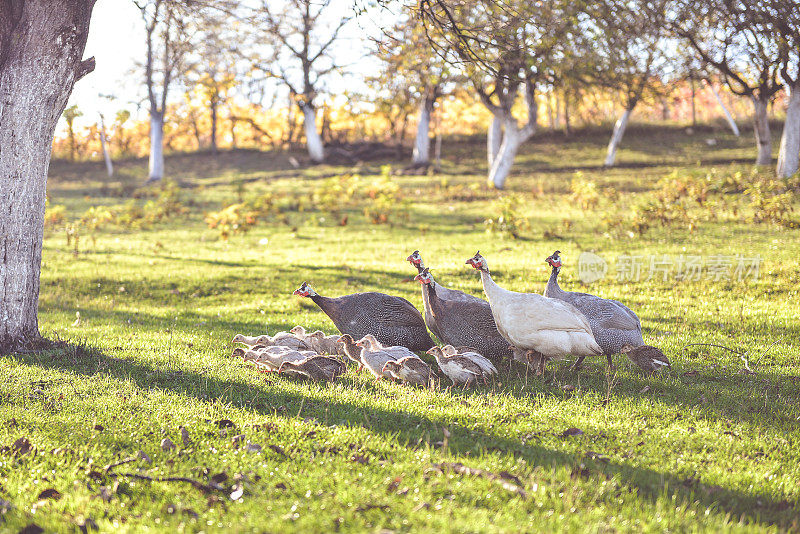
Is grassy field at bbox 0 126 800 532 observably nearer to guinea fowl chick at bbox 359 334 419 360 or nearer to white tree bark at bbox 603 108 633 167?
guinea fowl chick at bbox 359 334 419 360

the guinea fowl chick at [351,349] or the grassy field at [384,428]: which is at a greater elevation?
the guinea fowl chick at [351,349]

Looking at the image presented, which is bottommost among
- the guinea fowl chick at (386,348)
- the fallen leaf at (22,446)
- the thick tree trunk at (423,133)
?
the fallen leaf at (22,446)

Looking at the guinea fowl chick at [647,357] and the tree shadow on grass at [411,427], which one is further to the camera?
the guinea fowl chick at [647,357]

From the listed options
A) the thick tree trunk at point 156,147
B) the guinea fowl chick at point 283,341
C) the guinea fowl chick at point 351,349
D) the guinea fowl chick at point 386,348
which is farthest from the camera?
the thick tree trunk at point 156,147

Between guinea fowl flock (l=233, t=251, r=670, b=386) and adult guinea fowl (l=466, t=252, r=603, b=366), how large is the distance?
0.01 m

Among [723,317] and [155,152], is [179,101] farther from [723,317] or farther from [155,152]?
[723,317]

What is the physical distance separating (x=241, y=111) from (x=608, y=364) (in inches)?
2210

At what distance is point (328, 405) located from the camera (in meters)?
5.72

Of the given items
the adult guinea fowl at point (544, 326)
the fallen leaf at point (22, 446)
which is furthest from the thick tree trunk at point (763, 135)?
the fallen leaf at point (22, 446)

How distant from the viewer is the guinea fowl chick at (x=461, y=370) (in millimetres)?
6398

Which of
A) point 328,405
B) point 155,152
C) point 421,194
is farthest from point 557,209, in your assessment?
point 155,152

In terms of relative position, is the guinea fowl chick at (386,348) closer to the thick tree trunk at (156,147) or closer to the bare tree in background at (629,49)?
the bare tree in background at (629,49)

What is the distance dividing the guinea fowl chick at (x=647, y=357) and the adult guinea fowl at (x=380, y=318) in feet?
7.92

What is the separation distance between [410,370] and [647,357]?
2604 mm
